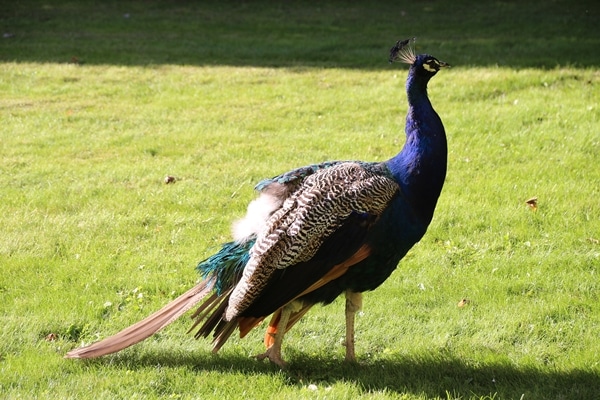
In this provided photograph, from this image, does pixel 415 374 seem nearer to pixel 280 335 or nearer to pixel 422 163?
pixel 280 335

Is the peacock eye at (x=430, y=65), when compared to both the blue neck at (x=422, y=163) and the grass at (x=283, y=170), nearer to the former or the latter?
the blue neck at (x=422, y=163)

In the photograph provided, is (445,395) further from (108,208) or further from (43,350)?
(108,208)

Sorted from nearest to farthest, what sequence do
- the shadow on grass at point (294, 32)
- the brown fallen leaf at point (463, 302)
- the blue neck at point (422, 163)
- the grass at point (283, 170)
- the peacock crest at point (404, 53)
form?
the blue neck at point (422, 163) → the grass at point (283, 170) → the peacock crest at point (404, 53) → the brown fallen leaf at point (463, 302) → the shadow on grass at point (294, 32)

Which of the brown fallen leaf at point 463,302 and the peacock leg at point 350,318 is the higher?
the peacock leg at point 350,318

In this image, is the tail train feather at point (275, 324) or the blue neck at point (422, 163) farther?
the tail train feather at point (275, 324)

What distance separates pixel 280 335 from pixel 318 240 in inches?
26.0

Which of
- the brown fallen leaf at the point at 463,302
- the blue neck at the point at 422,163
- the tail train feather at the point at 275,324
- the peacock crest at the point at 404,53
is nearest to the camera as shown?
the blue neck at the point at 422,163

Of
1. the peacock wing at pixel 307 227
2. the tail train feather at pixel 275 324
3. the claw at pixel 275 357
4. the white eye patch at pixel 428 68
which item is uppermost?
the white eye patch at pixel 428 68

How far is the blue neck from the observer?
4766 mm

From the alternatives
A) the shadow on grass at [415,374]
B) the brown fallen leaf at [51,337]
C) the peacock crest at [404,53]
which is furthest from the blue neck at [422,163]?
the brown fallen leaf at [51,337]

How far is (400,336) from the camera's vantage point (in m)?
5.29

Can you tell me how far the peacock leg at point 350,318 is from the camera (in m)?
4.93

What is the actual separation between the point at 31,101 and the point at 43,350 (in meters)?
5.97

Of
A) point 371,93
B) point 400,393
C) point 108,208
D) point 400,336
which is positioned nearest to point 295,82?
point 371,93
